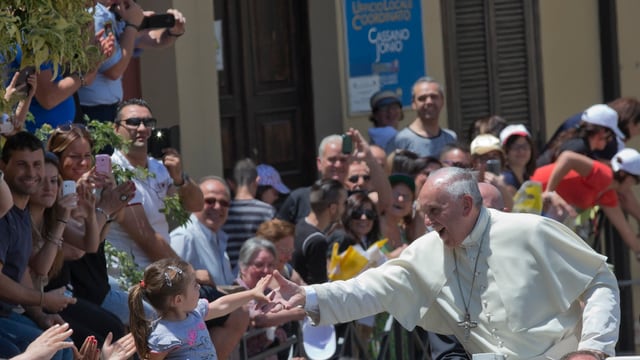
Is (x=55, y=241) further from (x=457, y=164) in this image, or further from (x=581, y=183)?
(x=581, y=183)

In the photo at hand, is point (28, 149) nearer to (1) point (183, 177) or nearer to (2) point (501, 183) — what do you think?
(1) point (183, 177)

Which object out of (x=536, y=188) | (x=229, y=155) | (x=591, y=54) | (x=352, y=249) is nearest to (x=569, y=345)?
(x=352, y=249)

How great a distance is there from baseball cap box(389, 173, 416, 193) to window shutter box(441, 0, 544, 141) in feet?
12.6

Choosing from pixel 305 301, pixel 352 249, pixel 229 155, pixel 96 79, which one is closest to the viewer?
pixel 305 301

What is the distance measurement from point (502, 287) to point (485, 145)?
3928mm

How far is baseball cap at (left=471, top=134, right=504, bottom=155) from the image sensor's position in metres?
11.4

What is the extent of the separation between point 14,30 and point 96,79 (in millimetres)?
3549

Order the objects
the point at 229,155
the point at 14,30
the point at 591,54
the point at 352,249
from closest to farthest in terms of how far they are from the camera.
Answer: the point at 14,30, the point at 352,249, the point at 229,155, the point at 591,54

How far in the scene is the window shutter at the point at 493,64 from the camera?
15.0 m

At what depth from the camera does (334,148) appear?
11.2 meters

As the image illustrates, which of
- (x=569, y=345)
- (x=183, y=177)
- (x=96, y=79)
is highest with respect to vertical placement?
(x=96, y=79)

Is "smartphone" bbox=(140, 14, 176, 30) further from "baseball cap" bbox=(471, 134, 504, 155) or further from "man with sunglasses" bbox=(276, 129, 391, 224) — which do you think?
"baseball cap" bbox=(471, 134, 504, 155)

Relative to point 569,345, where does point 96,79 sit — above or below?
above

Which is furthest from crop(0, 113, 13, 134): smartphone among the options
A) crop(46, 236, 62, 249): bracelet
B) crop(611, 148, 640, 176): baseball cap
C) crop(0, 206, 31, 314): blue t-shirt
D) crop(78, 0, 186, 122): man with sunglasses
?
crop(611, 148, 640, 176): baseball cap
